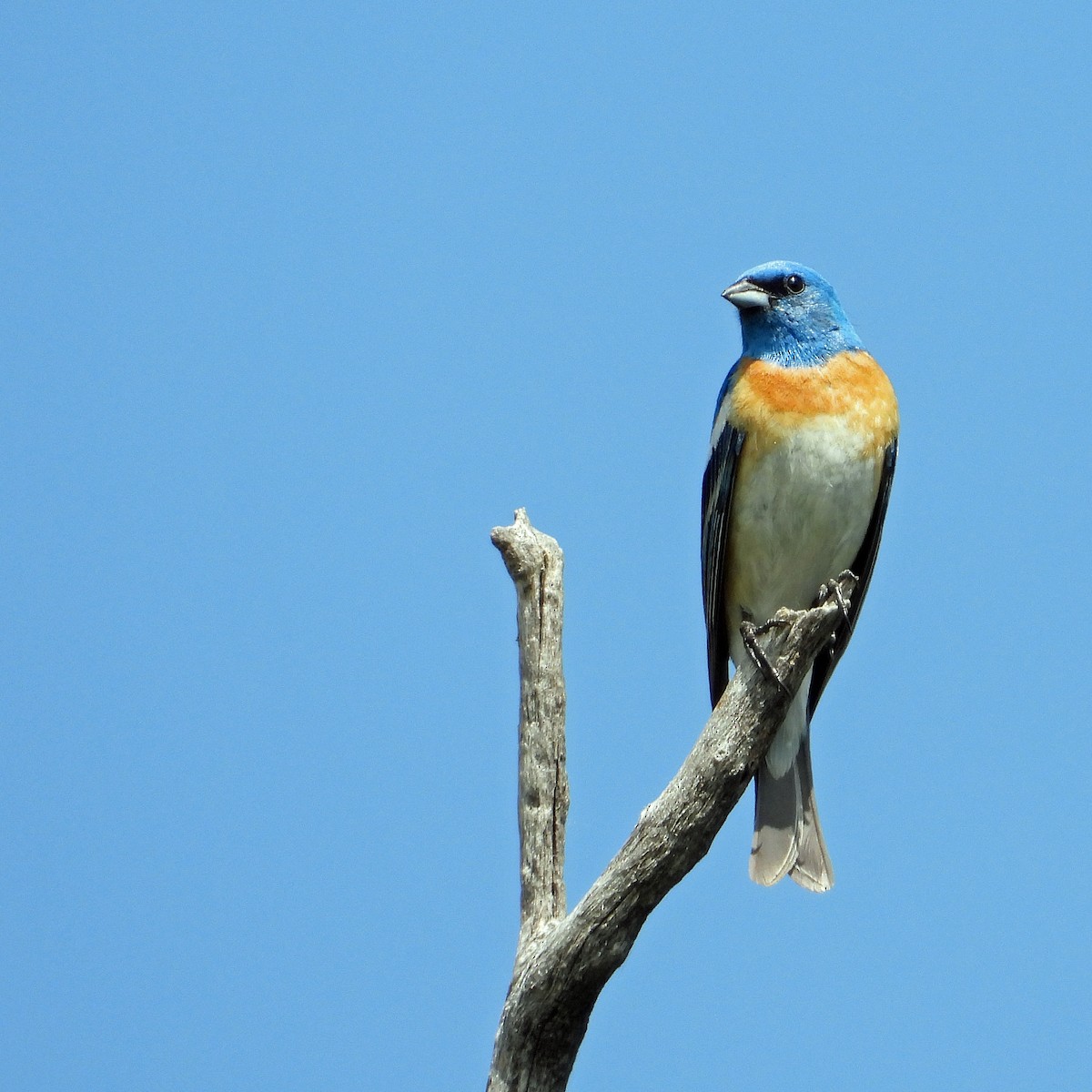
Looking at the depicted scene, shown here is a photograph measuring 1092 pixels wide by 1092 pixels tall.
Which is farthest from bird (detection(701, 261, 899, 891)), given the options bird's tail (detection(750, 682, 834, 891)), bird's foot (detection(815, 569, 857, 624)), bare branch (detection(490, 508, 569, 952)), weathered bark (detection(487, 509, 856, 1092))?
bare branch (detection(490, 508, 569, 952))

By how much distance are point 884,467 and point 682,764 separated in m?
1.94

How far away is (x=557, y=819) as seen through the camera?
577 centimetres

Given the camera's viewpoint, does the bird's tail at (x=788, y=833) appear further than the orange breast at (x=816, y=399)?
Yes

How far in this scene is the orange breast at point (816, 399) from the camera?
6340 mm

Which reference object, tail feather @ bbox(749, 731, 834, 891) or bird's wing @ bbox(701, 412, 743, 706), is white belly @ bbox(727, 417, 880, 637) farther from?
tail feather @ bbox(749, 731, 834, 891)

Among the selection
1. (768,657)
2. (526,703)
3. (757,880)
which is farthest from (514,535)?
(757,880)

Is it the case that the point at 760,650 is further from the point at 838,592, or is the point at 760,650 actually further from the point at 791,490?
the point at 791,490

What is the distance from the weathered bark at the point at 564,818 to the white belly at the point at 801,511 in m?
0.56

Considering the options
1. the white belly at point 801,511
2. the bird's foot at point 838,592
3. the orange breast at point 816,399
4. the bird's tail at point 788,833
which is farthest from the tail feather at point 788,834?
the orange breast at point 816,399

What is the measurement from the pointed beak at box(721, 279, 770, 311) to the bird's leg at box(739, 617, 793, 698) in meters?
1.82

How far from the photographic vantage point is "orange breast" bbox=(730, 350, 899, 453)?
6.34 metres

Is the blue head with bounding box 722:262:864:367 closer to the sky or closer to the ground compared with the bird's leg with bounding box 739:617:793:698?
closer to the sky

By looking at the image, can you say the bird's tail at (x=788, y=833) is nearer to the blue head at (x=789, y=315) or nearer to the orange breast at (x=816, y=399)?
the orange breast at (x=816, y=399)

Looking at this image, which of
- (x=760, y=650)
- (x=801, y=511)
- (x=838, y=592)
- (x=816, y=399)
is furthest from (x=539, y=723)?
(x=816, y=399)
